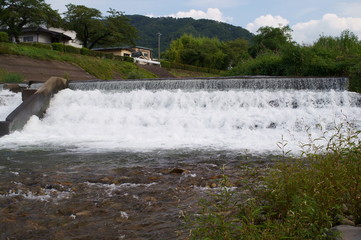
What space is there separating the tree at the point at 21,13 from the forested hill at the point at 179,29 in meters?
44.4

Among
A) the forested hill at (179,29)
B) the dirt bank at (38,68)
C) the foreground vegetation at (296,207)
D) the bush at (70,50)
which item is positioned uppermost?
the forested hill at (179,29)

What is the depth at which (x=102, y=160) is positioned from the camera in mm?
5910

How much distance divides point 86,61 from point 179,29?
190ft

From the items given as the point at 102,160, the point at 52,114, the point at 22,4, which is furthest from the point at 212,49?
the point at 102,160

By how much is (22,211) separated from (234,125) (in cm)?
634

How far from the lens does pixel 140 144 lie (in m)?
7.79

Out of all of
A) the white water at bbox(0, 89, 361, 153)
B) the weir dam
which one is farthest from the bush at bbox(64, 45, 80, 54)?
the white water at bbox(0, 89, 361, 153)

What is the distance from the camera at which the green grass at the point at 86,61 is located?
79.7 ft

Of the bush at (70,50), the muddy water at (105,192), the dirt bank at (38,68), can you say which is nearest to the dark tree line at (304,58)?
A: the muddy water at (105,192)

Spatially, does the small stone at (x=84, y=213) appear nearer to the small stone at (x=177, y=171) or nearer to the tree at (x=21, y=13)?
the small stone at (x=177, y=171)

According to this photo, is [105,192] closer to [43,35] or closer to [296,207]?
[296,207]

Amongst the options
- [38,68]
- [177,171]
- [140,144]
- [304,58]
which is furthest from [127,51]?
[177,171]

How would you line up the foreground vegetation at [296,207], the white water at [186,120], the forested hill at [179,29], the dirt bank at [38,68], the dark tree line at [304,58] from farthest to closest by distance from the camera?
the forested hill at [179,29] < the dirt bank at [38,68] < the dark tree line at [304,58] < the white water at [186,120] < the foreground vegetation at [296,207]

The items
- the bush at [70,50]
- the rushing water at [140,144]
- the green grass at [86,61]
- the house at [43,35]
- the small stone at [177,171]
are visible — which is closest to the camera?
the rushing water at [140,144]
